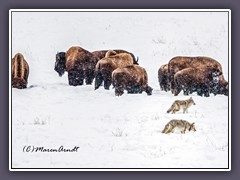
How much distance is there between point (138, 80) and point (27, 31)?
1030 millimetres

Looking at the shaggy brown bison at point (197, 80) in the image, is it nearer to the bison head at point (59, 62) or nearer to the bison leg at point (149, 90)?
the bison leg at point (149, 90)

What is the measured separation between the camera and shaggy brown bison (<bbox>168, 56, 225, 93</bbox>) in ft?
13.7

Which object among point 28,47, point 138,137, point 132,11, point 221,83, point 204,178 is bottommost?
point 204,178

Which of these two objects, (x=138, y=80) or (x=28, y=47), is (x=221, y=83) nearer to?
(x=138, y=80)

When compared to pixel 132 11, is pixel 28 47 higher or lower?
lower

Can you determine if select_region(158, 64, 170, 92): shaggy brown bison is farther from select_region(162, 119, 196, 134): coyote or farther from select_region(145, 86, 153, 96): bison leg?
select_region(162, 119, 196, 134): coyote

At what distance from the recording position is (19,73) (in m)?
4.11

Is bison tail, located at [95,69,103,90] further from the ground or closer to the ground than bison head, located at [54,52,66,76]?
closer to the ground

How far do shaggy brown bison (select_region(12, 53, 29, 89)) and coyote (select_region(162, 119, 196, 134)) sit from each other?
125 cm

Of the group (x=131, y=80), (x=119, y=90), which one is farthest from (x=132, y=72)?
(x=119, y=90)

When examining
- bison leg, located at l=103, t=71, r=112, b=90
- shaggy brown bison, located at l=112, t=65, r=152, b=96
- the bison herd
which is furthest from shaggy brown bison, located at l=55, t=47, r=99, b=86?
shaggy brown bison, located at l=112, t=65, r=152, b=96

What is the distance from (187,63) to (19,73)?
56.5 inches
